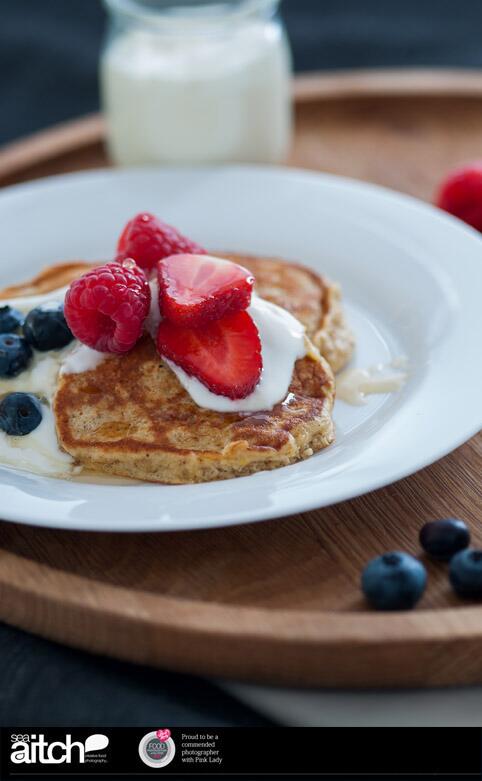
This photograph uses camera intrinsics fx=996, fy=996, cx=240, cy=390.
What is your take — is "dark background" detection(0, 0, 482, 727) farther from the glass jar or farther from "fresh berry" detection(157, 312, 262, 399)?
"fresh berry" detection(157, 312, 262, 399)

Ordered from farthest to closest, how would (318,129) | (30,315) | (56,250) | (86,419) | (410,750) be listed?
1. (318,129)
2. (56,250)
3. (30,315)
4. (86,419)
5. (410,750)

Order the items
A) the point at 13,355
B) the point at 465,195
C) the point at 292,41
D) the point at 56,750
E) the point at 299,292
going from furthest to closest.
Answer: the point at 292,41, the point at 465,195, the point at 299,292, the point at 13,355, the point at 56,750

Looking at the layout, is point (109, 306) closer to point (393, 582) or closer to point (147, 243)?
point (147, 243)

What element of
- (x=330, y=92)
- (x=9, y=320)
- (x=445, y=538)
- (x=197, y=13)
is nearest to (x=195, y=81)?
(x=197, y=13)

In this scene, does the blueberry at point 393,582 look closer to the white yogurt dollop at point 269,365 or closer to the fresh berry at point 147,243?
the white yogurt dollop at point 269,365

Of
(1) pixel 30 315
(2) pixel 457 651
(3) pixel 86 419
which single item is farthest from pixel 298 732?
(1) pixel 30 315

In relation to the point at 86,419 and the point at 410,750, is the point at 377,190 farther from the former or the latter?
the point at 410,750

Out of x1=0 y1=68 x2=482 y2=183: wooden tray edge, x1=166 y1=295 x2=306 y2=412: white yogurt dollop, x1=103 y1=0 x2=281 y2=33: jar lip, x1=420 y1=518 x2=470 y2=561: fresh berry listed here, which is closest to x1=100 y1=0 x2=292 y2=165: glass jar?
x1=103 y1=0 x2=281 y2=33: jar lip
